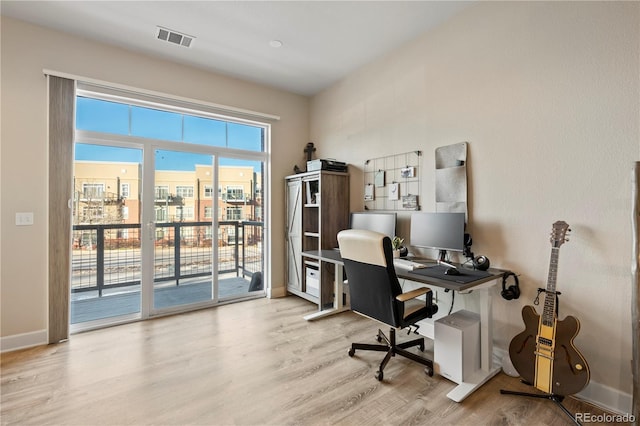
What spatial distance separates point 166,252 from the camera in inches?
142

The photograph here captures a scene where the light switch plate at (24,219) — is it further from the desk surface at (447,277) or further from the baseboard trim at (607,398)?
the baseboard trim at (607,398)

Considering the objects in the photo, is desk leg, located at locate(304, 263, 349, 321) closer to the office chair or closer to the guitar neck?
the office chair

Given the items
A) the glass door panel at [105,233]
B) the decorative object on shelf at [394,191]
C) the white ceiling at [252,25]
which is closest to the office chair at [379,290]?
the decorative object on shelf at [394,191]

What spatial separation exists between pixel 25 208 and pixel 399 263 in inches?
142

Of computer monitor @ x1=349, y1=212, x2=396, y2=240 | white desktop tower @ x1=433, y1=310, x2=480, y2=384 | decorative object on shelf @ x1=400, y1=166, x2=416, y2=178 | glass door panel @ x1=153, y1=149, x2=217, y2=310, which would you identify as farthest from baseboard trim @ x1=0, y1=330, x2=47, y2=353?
decorative object on shelf @ x1=400, y1=166, x2=416, y2=178

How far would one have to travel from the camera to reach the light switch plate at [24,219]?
2.74m

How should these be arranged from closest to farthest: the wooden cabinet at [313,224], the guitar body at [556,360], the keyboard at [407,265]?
the guitar body at [556,360]
the keyboard at [407,265]
the wooden cabinet at [313,224]

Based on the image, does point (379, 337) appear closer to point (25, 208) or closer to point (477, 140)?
point (477, 140)

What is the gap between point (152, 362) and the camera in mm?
2465

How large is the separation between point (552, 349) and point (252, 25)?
362 centimetres

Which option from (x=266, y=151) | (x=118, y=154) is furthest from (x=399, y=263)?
(x=118, y=154)

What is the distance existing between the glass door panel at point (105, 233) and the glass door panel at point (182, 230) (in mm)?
221

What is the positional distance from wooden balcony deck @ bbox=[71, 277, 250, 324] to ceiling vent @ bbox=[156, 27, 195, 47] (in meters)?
2.80

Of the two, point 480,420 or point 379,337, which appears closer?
point 480,420
